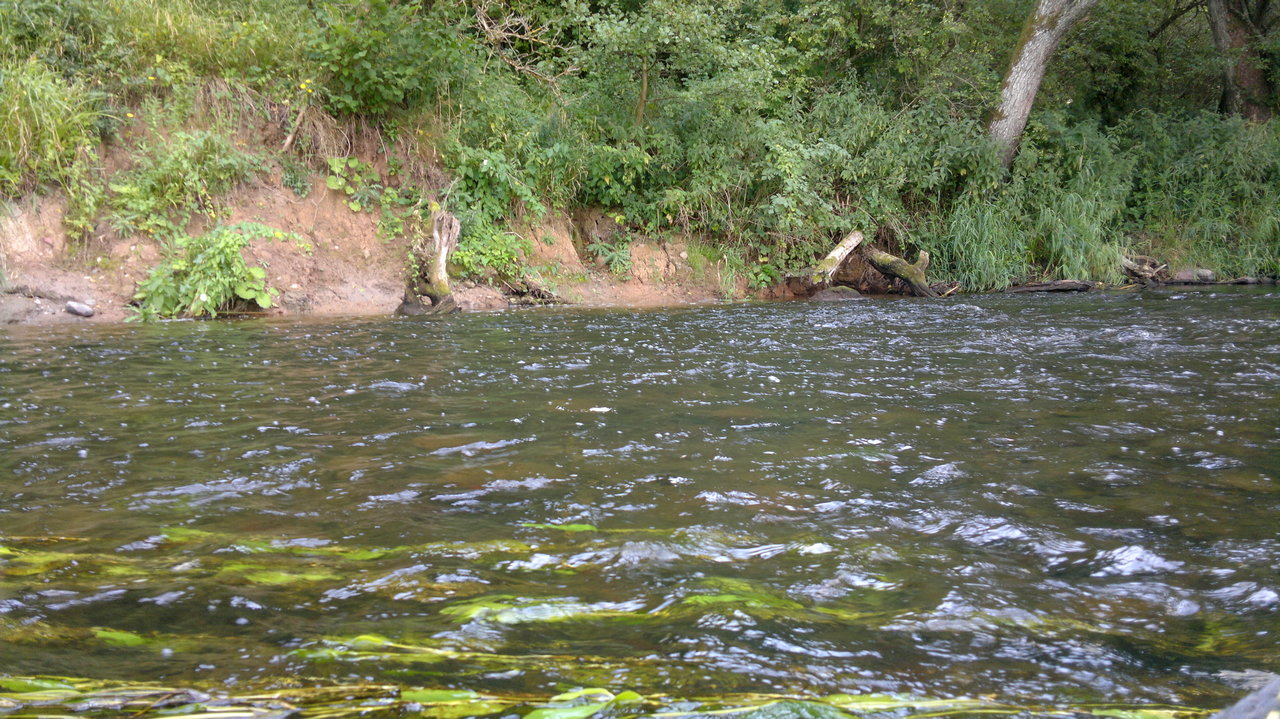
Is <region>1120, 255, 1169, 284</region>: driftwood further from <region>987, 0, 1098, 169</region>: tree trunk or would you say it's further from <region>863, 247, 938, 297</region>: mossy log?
<region>863, 247, 938, 297</region>: mossy log

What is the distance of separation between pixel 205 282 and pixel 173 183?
1.65 meters

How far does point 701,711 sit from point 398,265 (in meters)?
10.8

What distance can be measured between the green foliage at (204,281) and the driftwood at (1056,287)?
10.8 meters

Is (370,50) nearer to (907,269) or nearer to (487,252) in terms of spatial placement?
(487,252)

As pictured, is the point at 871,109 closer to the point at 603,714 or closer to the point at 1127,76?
the point at 1127,76

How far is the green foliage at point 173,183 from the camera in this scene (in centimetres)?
1094

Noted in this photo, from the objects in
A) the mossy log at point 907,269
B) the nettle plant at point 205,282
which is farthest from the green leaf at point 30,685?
the mossy log at point 907,269

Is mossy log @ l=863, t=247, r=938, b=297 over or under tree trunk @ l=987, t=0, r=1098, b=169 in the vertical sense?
under

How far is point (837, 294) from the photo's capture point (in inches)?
539

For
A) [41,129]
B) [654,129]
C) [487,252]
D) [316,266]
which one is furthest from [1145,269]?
[41,129]

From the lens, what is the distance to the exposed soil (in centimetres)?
1027

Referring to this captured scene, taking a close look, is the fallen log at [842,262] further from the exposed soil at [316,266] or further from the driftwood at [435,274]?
the driftwood at [435,274]

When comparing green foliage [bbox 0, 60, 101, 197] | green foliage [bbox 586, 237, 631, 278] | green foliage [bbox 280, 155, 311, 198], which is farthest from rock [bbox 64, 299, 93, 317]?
green foliage [bbox 586, 237, 631, 278]

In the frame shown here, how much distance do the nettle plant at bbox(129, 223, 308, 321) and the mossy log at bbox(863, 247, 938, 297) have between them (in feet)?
28.8
